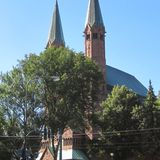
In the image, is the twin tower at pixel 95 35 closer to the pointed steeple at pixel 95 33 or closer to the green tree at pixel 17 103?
the pointed steeple at pixel 95 33

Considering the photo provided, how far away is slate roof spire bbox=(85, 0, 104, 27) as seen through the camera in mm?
94688

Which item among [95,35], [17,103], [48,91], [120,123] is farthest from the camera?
[95,35]

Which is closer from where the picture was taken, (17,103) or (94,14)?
(17,103)

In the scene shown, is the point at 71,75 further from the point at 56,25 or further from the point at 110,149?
the point at 56,25

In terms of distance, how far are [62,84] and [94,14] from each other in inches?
1485

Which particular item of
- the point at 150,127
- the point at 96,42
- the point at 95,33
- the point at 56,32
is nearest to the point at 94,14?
the point at 95,33

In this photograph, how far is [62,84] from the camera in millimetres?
59844

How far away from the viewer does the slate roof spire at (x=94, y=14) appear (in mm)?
94688

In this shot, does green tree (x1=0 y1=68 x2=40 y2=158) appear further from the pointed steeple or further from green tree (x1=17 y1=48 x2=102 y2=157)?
the pointed steeple

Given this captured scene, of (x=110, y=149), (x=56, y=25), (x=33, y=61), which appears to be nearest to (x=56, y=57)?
(x=33, y=61)

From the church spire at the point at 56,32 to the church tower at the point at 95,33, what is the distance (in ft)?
20.6

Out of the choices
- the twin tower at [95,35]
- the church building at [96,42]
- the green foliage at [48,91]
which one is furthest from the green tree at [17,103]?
the twin tower at [95,35]

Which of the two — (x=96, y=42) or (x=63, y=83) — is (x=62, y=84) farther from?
(x=96, y=42)

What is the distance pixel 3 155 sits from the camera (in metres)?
67.6
